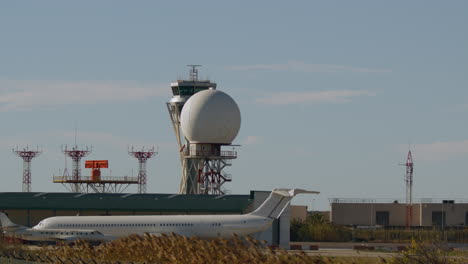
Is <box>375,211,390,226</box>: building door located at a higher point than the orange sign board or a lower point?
lower

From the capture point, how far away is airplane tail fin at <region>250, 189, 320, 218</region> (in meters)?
77.6

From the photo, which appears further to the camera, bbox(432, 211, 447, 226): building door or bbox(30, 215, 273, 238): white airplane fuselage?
bbox(432, 211, 447, 226): building door

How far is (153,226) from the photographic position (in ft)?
251

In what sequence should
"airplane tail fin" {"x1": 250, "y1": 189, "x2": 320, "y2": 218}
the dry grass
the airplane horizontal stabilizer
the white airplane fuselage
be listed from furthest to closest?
"airplane tail fin" {"x1": 250, "y1": 189, "x2": 320, "y2": 218} < the airplane horizontal stabilizer < the white airplane fuselage < the dry grass

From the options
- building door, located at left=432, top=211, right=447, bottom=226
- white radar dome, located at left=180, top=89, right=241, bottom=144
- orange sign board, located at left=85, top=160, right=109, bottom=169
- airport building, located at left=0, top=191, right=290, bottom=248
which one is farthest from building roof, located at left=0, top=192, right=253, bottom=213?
building door, located at left=432, top=211, right=447, bottom=226

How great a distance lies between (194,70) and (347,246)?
38713mm

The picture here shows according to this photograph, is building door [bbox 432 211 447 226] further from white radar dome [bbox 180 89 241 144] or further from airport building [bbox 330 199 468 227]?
white radar dome [bbox 180 89 241 144]

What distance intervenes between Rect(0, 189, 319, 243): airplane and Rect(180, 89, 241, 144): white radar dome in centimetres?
2432

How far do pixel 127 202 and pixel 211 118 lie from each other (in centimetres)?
1708

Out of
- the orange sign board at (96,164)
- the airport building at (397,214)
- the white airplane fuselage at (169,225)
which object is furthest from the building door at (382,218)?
the white airplane fuselage at (169,225)

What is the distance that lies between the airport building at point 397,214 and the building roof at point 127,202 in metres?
23.7

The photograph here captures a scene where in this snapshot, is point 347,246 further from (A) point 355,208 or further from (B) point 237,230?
(A) point 355,208

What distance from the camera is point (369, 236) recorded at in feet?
319

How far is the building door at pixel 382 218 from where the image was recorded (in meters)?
109
